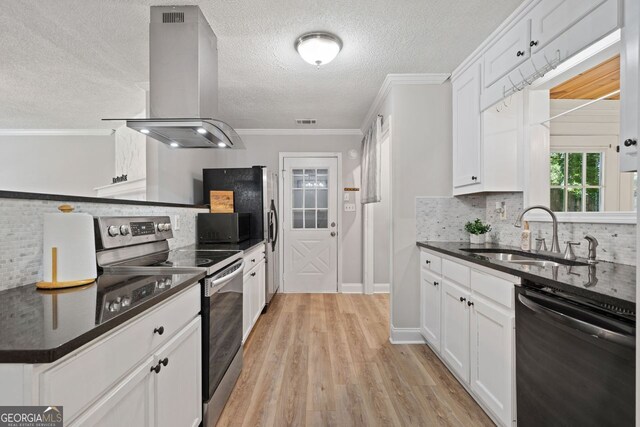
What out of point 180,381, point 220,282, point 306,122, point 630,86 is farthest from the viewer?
point 306,122

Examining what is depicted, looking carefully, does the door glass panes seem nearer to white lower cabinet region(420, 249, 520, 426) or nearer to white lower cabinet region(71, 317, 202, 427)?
white lower cabinet region(420, 249, 520, 426)

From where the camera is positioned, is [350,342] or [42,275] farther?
[350,342]

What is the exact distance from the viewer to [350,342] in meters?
2.84

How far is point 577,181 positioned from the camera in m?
1.89

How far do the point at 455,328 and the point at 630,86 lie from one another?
161 centimetres

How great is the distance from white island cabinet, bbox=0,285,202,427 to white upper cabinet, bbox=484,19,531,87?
2349 mm

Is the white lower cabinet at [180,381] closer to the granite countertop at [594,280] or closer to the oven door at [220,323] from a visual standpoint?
the oven door at [220,323]

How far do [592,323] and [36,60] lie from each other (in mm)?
3655

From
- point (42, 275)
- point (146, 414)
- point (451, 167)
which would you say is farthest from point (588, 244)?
point (42, 275)

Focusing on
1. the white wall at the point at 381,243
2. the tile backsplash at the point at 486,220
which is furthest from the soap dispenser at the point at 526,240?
the white wall at the point at 381,243

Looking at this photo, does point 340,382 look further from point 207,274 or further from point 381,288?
point 381,288

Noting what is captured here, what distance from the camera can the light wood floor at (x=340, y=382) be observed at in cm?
179

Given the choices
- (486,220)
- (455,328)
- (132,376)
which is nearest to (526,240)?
(486,220)

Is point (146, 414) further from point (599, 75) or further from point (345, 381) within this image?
point (599, 75)
